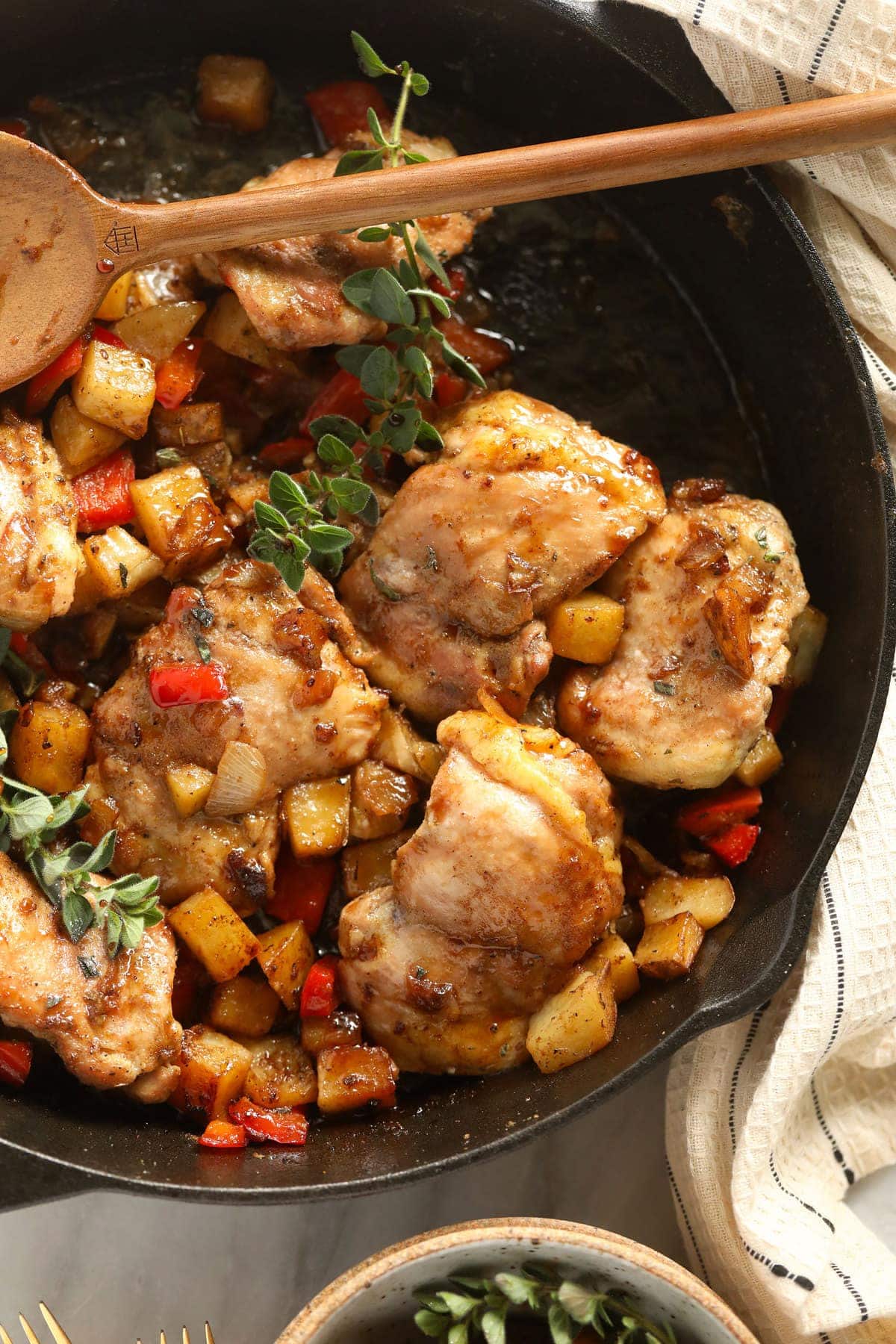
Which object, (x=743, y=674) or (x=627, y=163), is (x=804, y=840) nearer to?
(x=743, y=674)

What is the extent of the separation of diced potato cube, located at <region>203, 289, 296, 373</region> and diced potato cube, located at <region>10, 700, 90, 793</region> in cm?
90

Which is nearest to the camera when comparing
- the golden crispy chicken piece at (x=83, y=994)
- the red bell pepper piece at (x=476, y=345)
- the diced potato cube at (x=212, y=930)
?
the golden crispy chicken piece at (x=83, y=994)

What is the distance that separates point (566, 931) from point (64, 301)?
1663mm

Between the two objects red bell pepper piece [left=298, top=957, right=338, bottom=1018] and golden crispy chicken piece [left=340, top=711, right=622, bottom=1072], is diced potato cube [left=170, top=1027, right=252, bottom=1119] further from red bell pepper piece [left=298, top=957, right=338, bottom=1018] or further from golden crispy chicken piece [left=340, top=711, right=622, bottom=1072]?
golden crispy chicken piece [left=340, top=711, right=622, bottom=1072]

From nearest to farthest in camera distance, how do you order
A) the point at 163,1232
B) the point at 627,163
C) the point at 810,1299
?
the point at 627,163 → the point at 810,1299 → the point at 163,1232

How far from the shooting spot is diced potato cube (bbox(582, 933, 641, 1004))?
8.60 ft

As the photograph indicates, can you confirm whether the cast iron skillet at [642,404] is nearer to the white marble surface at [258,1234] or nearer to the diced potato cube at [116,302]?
the white marble surface at [258,1234]

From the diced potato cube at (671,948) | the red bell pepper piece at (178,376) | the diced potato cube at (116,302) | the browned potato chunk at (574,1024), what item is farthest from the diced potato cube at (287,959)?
the diced potato cube at (116,302)

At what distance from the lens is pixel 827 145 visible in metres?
2.49

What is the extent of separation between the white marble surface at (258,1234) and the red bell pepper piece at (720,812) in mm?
773

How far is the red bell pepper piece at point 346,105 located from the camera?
2.93 meters

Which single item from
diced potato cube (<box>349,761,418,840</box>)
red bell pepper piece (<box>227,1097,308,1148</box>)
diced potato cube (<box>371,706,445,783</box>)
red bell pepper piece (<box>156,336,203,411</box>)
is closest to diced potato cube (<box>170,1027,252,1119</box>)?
red bell pepper piece (<box>227,1097,308,1148</box>)

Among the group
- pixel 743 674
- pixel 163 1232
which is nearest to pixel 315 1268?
pixel 163 1232

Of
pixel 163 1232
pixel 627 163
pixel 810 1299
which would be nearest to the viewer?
pixel 627 163
